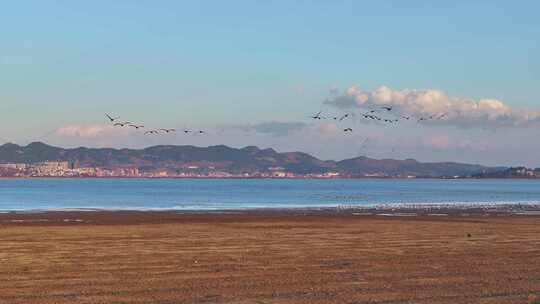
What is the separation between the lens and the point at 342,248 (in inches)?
1218

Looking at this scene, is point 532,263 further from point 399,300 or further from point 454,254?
point 399,300

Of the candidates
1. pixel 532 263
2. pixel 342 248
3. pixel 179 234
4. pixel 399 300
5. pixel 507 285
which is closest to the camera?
pixel 399 300

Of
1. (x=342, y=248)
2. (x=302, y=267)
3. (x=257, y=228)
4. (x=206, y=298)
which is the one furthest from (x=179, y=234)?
(x=206, y=298)

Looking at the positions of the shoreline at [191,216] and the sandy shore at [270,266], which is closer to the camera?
the sandy shore at [270,266]

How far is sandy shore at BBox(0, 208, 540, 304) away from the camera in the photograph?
18641mm

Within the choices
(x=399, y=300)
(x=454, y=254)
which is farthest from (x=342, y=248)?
(x=399, y=300)

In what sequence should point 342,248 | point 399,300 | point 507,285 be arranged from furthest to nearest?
point 342,248 < point 507,285 < point 399,300

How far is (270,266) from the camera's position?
24.4 meters

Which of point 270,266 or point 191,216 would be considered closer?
point 270,266

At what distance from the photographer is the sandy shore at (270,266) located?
1864 cm

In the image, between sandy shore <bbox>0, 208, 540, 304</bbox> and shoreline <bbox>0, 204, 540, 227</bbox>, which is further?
shoreline <bbox>0, 204, 540, 227</bbox>

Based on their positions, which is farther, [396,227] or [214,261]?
[396,227]

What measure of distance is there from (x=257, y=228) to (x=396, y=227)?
716 cm

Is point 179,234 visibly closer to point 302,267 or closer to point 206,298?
point 302,267
